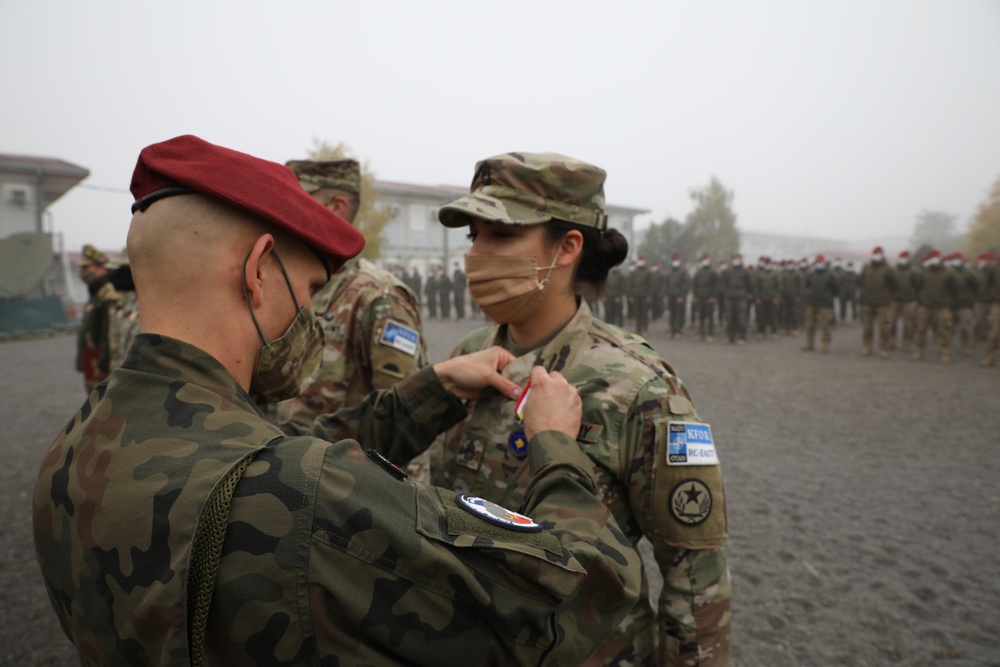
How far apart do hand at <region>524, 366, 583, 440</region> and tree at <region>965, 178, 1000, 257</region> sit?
43012 millimetres

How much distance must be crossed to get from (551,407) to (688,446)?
1.44 feet

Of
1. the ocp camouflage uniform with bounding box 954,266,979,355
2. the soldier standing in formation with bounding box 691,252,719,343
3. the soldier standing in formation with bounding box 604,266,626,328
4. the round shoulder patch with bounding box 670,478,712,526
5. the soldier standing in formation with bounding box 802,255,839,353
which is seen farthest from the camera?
the soldier standing in formation with bounding box 604,266,626,328

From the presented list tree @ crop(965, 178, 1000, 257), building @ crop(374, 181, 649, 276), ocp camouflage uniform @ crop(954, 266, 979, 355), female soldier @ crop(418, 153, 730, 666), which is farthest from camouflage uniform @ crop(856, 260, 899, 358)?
tree @ crop(965, 178, 1000, 257)

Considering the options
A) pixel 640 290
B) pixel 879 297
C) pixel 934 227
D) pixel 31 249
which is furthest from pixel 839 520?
pixel 934 227

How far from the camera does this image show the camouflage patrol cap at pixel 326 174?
140 inches

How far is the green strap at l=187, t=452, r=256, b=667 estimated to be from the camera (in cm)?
89

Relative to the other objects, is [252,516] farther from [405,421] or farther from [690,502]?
[690,502]

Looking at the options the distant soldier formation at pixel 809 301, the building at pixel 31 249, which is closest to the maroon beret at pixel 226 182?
the distant soldier formation at pixel 809 301

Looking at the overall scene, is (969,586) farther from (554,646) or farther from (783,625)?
→ (554,646)

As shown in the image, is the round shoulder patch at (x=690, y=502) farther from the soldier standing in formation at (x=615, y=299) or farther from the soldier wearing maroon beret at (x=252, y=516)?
the soldier standing in formation at (x=615, y=299)

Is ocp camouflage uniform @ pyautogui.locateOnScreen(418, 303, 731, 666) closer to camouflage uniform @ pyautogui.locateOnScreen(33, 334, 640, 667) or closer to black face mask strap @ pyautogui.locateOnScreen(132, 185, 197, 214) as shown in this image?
camouflage uniform @ pyautogui.locateOnScreen(33, 334, 640, 667)

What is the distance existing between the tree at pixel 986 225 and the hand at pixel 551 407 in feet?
141

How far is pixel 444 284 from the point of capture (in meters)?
24.4

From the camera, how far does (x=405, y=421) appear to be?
1937mm
